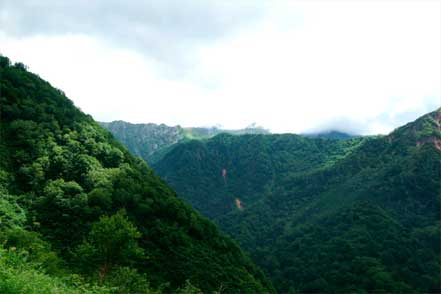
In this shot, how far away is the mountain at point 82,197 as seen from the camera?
74438 mm

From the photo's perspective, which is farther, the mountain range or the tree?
the mountain range

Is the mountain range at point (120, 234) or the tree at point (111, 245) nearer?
the tree at point (111, 245)

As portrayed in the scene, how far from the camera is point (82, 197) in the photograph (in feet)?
270

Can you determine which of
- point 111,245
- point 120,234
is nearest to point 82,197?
point 111,245

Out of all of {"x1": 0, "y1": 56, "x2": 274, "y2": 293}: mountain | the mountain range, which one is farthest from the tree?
{"x1": 0, "y1": 56, "x2": 274, "y2": 293}: mountain

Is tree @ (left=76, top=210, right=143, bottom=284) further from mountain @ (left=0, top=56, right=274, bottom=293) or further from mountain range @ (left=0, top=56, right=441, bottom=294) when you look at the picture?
mountain @ (left=0, top=56, right=274, bottom=293)

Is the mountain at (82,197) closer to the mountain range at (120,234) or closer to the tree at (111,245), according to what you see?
the mountain range at (120,234)

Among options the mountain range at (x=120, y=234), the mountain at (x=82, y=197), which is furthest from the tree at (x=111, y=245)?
A: the mountain at (x=82, y=197)

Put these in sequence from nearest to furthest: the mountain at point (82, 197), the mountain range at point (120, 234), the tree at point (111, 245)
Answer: the tree at point (111, 245) < the mountain range at point (120, 234) < the mountain at point (82, 197)

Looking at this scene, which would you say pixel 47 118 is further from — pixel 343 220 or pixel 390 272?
pixel 343 220

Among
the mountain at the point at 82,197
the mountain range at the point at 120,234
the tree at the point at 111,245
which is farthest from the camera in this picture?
the mountain at the point at 82,197

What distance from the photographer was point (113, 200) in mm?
89625

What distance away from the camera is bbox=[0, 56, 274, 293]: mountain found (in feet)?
244

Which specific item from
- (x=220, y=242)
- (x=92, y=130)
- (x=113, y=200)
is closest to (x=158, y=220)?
(x=113, y=200)
